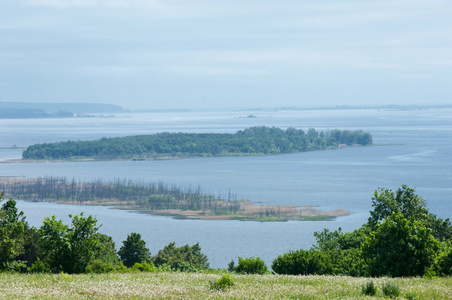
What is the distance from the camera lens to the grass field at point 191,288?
1686 centimetres

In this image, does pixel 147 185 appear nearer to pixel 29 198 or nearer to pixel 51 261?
pixel 29 198

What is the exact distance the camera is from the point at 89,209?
112375 millimetres

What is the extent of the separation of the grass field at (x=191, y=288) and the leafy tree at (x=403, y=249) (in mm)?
8222

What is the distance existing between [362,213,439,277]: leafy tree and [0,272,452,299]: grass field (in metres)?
8.22

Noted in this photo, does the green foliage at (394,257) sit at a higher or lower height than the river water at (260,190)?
higher

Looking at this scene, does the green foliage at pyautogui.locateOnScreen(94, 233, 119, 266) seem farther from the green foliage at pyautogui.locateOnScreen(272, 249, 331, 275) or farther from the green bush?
the green foliage at pyautogui.locateOnScreen(272, 249, 331, 275)

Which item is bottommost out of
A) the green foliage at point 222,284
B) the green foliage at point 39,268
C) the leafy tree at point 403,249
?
the green foliage at point 39,268

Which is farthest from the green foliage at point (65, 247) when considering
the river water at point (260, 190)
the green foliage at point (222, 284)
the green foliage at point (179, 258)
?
the river water at point (260, 190)

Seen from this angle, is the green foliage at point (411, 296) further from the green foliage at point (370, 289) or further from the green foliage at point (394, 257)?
the green foliage at point (394, 257)

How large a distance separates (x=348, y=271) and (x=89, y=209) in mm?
84571

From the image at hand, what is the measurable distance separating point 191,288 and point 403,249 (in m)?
15.7

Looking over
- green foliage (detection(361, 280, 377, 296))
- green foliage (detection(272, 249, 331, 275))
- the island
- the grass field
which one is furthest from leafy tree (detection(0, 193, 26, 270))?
the island

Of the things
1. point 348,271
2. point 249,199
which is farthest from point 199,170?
point 348,271

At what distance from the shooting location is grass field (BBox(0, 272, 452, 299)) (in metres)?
16.9
